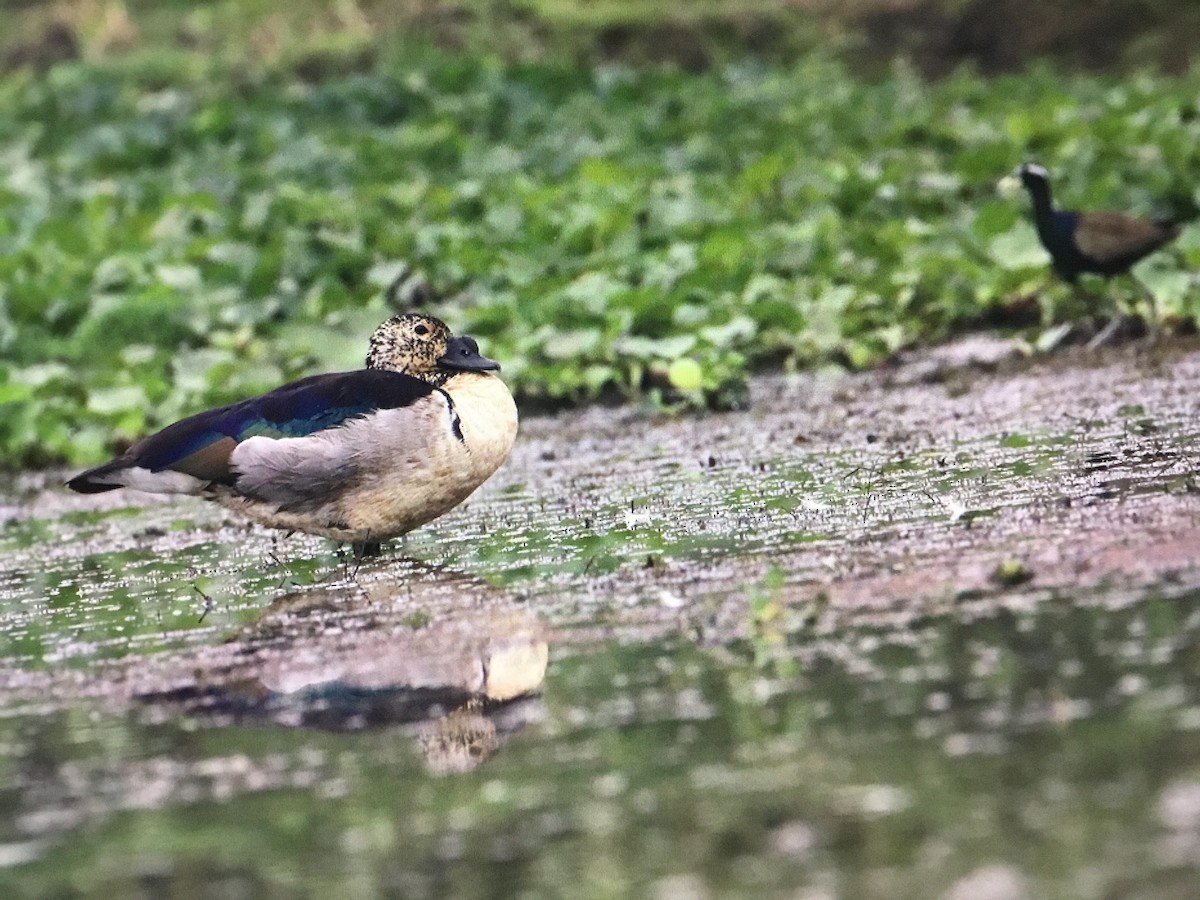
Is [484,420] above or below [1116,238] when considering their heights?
below

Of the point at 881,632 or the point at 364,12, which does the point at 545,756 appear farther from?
the point at 364,12

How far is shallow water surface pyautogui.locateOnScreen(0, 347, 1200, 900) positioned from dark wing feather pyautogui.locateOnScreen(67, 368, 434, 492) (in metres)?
0.30

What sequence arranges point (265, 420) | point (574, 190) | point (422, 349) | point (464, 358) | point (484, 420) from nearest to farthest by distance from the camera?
point (484, 420)
point (265, 420)
point (464, 358)
point (422, 349)
point (574, 190)

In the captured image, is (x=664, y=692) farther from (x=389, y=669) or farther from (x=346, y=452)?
(x=346, y=452)

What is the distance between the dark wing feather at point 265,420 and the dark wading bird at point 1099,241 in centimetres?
391

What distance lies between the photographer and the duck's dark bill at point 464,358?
688 cm

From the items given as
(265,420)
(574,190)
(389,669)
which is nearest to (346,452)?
(265,420)

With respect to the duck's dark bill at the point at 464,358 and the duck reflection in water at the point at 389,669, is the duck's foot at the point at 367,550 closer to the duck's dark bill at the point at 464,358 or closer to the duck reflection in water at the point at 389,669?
the duck's dark bill at the point at 464,358

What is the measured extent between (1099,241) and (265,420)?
4261 mm

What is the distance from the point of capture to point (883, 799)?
11.2 ft

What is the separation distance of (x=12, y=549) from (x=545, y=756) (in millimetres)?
4311

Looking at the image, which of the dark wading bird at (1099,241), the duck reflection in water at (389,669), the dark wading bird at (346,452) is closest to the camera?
the duck reflection in water at (389,669)

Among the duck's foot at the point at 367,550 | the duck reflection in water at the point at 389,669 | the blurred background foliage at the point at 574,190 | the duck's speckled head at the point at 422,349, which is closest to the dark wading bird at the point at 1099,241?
the blurred background foliage at the point at 574,190

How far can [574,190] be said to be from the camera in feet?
42.5
